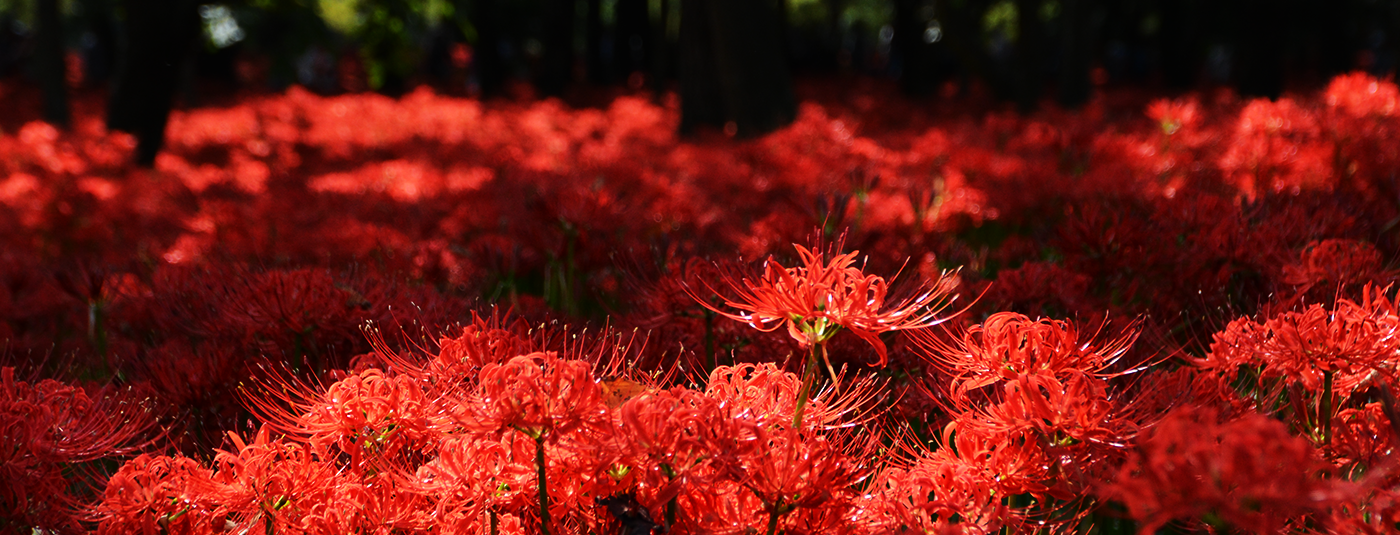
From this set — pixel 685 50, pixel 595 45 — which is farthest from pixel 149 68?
pixel 595 45

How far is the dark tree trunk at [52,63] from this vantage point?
12031mm

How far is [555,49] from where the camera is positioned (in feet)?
57.5

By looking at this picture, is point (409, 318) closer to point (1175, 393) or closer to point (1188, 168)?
point (1175, 393)

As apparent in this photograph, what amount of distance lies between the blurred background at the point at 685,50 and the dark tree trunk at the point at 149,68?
17 millimetres

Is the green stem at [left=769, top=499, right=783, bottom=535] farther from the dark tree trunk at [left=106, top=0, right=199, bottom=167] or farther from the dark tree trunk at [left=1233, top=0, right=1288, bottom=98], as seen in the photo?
the dark tree trunk at [left=1233, top=0, right=1288, bottom=98]

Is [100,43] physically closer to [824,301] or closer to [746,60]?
[746,60]

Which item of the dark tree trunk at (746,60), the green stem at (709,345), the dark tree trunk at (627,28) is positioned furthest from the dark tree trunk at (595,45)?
the green stem at (709,345)

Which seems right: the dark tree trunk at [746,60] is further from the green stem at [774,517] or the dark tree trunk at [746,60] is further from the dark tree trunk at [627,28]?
the dark tree trunk at [627,28]

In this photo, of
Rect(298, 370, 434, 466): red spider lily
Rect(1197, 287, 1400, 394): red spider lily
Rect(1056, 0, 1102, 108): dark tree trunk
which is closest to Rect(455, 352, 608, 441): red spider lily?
Rect(298, 370, 434, 466): red spider lily

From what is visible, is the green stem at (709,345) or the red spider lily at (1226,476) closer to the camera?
the red spider lily at (1226,476)

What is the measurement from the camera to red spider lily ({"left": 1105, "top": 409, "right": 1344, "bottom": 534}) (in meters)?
0.77

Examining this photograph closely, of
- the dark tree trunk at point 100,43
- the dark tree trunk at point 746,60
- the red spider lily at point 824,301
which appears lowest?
the dark tree trunk at point 100,43

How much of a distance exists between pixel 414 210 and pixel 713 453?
368 cm

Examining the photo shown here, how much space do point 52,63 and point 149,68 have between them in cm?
480
